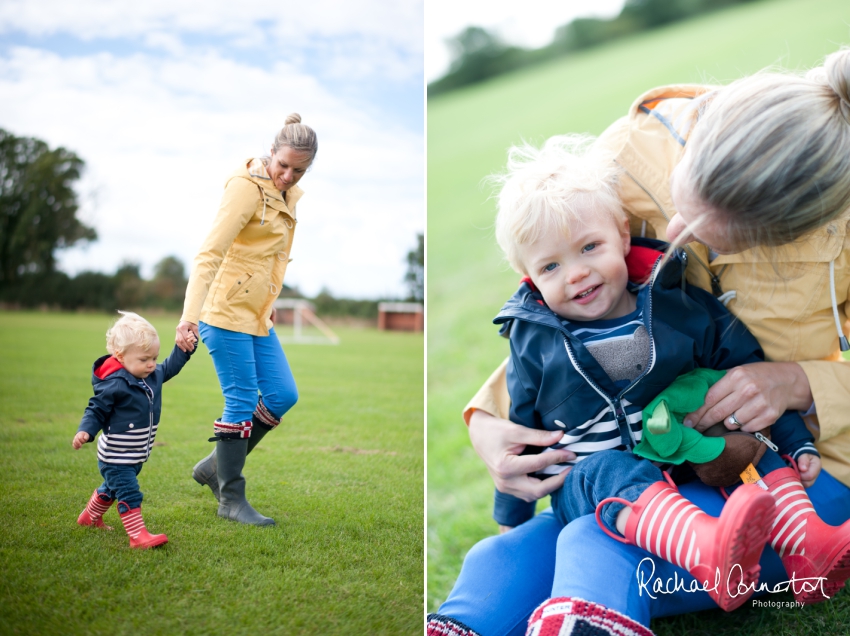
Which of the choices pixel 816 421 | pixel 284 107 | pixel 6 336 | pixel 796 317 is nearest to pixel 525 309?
pixel 796 317

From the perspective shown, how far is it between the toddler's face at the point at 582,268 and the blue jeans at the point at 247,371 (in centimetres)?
72

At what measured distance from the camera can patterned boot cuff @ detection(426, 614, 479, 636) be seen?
154 centimetres

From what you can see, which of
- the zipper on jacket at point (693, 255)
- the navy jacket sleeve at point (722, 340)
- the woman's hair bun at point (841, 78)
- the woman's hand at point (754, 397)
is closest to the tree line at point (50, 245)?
the zipper on jacket at point (693, 255)

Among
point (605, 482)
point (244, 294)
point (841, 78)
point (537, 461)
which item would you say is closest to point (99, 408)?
point (244, 294)

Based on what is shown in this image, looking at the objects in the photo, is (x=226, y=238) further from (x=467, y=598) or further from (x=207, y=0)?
(x=467, y=598)

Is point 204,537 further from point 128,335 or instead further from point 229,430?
point 128,335

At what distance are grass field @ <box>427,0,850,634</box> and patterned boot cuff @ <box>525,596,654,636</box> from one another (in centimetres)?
46

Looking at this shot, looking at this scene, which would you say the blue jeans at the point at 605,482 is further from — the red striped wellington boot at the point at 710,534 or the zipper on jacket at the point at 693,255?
the zipper on jacket at the point at 693,255

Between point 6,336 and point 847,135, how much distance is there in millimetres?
4089

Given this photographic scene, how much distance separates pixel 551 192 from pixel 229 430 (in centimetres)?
103

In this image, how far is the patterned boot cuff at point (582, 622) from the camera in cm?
129

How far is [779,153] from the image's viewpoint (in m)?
1.35

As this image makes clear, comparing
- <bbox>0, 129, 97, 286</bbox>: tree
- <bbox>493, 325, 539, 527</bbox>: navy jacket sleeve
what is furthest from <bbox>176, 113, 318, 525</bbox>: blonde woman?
<bbox>0, 129, 97, 286</bbox>: tree

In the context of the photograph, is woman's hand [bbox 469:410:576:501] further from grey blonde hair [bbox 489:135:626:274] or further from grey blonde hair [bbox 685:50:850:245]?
grey blonde hair [bbox 685:50:850:245]
